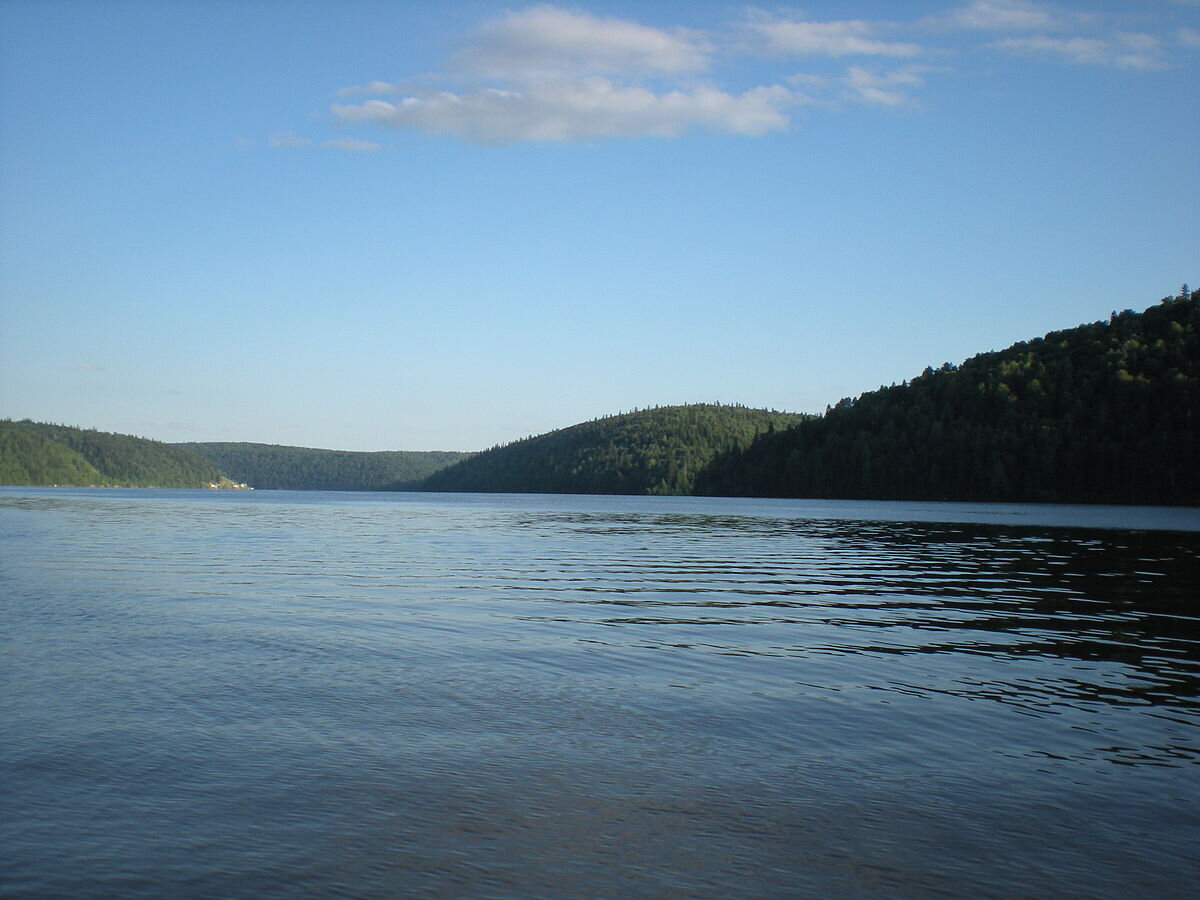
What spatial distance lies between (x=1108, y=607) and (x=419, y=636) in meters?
20.1

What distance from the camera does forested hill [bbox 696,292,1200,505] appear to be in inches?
5861

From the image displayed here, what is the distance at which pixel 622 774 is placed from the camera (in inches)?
447

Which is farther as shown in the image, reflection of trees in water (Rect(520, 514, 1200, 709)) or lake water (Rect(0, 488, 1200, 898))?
reflection of trees in water (Rect(520, 514, 1200, 709))

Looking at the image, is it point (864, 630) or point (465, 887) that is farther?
point (864, 630)

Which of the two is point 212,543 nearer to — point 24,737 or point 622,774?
point 24,737

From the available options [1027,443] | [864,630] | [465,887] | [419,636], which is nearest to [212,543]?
[419,636]

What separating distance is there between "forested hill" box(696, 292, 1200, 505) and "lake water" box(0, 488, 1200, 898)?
138m

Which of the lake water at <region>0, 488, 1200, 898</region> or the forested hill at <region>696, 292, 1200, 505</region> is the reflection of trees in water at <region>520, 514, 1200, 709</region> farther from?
the forested hill at <region>696, 292, 1200, 505</region>

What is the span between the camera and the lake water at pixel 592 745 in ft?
28.5

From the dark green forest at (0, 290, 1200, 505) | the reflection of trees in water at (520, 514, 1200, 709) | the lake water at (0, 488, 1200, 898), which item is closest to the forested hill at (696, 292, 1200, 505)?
the dark green forest at (0, 290, 1200, 505)

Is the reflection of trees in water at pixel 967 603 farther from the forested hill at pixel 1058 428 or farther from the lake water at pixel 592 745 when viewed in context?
the forested hill at pixel 1058 428

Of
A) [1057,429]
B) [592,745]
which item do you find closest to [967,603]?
[592,745]

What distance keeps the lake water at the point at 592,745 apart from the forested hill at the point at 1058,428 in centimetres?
13779

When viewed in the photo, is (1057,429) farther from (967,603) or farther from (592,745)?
(592,745)
